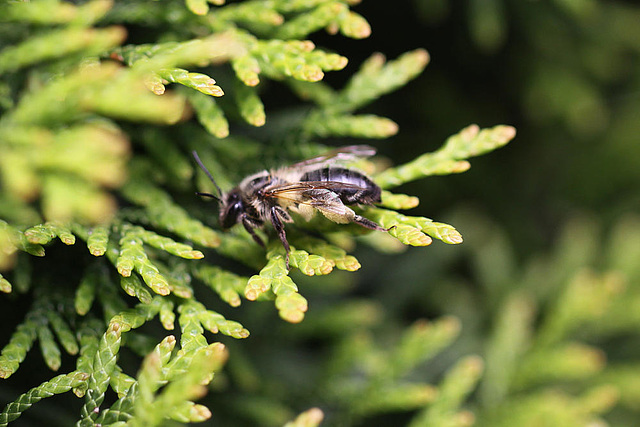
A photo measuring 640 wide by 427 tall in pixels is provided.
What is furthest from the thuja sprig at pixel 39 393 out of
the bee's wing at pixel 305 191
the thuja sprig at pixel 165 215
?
the bee's wing at pixel 305 191

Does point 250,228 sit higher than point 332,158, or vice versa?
point 332,158

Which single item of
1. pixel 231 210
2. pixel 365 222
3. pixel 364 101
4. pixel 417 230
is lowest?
pixel 231 210

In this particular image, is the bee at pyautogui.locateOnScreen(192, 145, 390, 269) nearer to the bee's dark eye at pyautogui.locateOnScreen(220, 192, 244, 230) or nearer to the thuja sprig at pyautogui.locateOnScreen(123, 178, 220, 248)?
the bee's dark eye at pyautogui.locateOnScreen(220, 192, 244, 230)

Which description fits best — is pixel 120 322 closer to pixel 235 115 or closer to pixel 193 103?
pixel 193 103

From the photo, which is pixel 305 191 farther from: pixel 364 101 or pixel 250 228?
pixel 364 101

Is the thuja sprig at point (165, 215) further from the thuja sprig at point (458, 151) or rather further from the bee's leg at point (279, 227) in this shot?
the thuja sprig at point (458, 151)

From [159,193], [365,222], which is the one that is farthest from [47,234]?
[365,222]

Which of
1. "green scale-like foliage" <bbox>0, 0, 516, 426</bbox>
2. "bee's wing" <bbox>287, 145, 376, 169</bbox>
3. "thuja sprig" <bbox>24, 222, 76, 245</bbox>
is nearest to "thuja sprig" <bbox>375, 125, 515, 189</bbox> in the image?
"green scale-like foliage" <bbox>0, 0, 516, 426</bbox>
